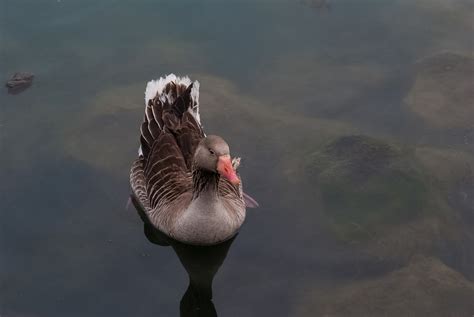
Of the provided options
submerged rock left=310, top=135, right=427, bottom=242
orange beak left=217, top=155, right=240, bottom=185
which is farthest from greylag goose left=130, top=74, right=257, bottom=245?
submerged rock left=310, top=135, right=427, bottom=242

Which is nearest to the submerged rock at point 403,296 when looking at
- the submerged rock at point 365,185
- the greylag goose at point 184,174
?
the submerged rock at point 365,185

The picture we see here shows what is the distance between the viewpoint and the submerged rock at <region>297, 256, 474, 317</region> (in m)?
5.70

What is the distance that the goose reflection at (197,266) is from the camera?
230 inches

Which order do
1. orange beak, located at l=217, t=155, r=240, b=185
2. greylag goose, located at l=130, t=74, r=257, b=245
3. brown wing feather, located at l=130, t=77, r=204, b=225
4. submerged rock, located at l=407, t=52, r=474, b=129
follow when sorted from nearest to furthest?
orange beak, located at l=217, t=155, r=240, b=185 → greylag goose, located at l=130, t=74, r=257, b=245 → brown wing feather, located at l=130, t=77, r=204, b=225 → submerged rock, located at l=407, t=52, r=474, b=129

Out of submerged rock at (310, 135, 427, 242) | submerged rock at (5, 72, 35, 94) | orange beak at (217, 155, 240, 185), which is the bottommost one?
submerged rock at (310, 135, 427, 242)

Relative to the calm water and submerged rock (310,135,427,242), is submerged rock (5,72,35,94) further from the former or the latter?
submerged rock (310,135,427,242)

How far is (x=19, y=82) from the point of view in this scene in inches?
331

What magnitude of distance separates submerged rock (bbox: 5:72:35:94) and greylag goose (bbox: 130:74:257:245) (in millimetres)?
1981

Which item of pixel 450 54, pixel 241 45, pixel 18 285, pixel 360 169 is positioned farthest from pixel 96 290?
pixel 450 54

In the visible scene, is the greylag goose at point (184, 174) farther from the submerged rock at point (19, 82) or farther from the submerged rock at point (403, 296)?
the submerged rock at point (19, 82)

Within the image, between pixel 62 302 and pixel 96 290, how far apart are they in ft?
1.02

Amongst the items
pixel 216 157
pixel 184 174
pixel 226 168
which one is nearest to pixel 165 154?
pixel 184 174

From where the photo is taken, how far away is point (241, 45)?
9188 mm

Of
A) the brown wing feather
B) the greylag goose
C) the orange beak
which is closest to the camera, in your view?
the orange beak
